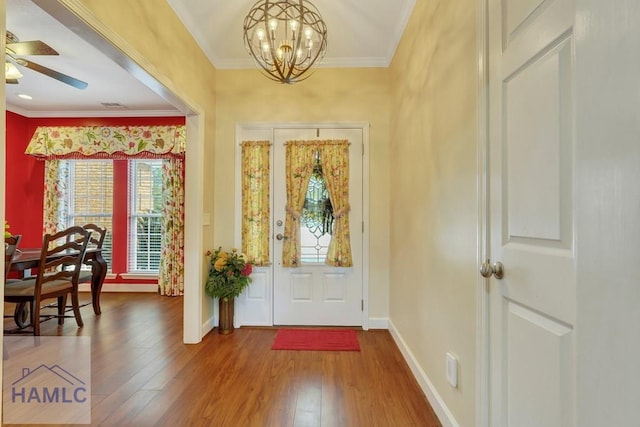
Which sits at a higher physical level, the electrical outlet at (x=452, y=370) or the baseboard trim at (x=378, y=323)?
the electrical outlet at (x=452, y=370)

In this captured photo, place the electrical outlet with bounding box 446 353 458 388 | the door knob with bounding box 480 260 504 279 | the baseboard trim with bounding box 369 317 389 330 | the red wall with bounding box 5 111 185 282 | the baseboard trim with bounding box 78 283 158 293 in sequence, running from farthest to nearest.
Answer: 1. the baseboard trim with bounding box 78 283 158 293
2. the red wall with bounding box 5 111 185 282
3. the baseboard trim with bounding box 369 317 389 330
4. the electrical outlet with bounding box 446 353 458 388
5. the door knob with bounding box 480 260 504 279

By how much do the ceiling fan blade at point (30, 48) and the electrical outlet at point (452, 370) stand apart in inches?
141

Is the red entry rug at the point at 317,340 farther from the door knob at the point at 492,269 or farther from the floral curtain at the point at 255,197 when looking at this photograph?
the door knob at the point at 492,269

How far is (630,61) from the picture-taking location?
2.09 ft

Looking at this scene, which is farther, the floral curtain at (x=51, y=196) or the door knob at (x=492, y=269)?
the floral curtain at (x=51, y=196)

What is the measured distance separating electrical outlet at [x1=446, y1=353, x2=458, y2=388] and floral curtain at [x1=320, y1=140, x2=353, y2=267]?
1.64 meters

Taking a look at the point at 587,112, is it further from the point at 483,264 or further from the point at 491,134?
the point at 483,264

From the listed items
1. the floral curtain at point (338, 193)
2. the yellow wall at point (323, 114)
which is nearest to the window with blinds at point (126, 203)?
the yellow wall at point (323, 114)

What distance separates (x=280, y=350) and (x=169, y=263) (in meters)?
2.71

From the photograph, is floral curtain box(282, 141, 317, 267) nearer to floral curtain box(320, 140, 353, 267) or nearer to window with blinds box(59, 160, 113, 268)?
floral curtain box(320, 140, 353, 267)

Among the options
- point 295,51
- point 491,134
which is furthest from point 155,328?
point 491,134

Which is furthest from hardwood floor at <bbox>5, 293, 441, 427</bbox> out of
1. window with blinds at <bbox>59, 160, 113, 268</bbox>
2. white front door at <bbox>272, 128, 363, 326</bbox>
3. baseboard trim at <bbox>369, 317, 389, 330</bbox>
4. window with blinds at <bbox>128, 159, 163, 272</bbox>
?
window with blinds at <bbox>59, 160, 113, 268</bbox>

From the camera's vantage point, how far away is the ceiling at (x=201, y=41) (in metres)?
2.46

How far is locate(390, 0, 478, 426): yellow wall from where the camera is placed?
4.75 feet
